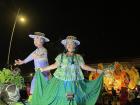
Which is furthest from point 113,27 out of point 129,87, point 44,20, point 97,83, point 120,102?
point 97,83

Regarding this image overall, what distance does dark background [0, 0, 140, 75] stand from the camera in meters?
20.0

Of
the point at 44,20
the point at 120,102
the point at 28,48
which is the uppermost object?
the point at 44,20

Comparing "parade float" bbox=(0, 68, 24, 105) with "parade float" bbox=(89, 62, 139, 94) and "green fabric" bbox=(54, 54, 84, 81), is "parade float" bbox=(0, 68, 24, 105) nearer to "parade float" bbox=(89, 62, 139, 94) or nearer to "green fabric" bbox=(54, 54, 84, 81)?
"green fabric" bbox=(54, 54, 84, 81)

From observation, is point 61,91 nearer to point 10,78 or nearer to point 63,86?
point 63,86

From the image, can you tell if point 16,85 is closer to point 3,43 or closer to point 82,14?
point 3,43

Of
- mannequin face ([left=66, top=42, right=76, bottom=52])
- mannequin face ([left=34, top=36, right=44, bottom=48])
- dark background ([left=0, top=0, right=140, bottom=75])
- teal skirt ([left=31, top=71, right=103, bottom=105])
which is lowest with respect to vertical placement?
teal skirt ([left=31, top=71, right=103, bottom=105])

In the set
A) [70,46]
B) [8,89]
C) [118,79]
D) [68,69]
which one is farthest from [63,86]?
[118,79]

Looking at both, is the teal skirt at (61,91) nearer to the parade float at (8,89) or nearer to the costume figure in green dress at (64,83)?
the costume figure in green dress at (64,83)

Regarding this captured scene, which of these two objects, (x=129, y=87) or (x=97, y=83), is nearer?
(x=97, y=83)

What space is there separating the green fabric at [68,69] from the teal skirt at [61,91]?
0.10 meters

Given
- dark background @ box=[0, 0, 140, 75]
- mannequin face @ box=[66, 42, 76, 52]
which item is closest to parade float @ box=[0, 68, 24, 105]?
mannequin face @ box=[66, 42, 76, 52]

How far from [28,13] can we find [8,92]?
12833mm

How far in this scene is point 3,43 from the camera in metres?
17.9

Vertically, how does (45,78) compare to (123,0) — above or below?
below
